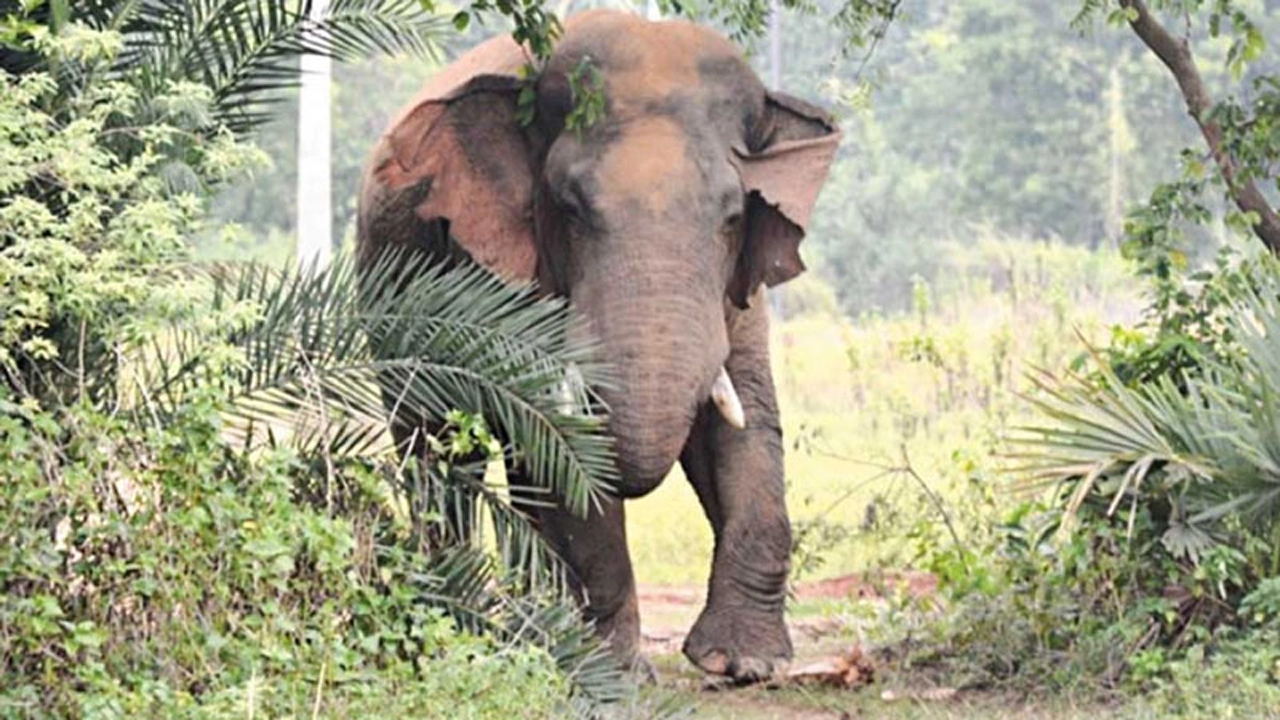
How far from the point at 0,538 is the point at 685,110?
160 inches

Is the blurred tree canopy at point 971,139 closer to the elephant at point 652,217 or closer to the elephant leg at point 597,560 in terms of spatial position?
the elephant at point 652,217

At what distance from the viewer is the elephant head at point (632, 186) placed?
37.7 feet

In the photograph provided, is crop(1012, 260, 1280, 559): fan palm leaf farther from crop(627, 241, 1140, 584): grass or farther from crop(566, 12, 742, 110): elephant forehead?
crop(627, 241, 1140, 584): grass

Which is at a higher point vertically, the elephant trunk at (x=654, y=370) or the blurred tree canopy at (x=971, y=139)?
the blurred tree canopy at (x=971, y=139)

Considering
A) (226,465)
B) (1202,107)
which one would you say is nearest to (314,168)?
(1202,107)

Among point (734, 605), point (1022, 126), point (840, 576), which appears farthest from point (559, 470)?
point (1022, 126)

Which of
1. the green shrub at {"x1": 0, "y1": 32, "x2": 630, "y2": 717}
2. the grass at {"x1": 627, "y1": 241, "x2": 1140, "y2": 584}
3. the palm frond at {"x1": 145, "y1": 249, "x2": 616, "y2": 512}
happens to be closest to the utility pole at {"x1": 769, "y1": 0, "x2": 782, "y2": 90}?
the grass at {"x1": 627, "y1": 241, "x2": 1140, "y2": 584}

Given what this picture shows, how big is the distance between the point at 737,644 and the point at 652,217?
78.3 inches

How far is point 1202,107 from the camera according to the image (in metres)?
13.4

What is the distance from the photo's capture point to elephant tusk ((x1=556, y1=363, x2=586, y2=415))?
1082cm

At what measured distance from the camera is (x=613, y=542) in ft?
39.8

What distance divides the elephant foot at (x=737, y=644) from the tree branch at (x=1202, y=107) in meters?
2.89

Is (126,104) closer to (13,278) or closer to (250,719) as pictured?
(13,278)

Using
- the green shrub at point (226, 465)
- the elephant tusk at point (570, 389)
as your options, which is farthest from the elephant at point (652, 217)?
the green shrub at point (226, 465)
